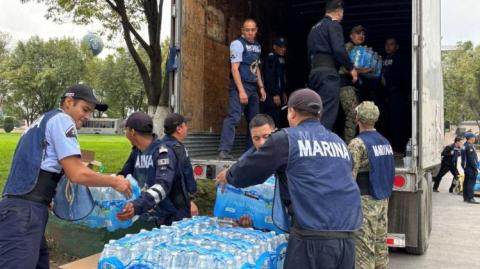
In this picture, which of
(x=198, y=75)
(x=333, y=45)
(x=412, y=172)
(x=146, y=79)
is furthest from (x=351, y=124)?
(x=146, y=79)

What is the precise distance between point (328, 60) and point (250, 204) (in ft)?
7.88

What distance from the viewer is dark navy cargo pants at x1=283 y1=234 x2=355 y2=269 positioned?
8.51 feet

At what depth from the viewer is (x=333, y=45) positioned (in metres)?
5.19

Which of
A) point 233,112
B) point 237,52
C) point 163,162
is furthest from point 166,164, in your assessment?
point 237,52

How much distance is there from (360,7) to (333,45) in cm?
377

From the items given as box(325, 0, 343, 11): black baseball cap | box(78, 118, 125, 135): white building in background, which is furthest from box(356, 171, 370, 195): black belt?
box(78, 118, 125, 135): white building in background

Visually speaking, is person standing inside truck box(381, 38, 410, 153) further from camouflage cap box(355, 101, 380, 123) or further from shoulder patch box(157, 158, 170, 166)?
shoulder patch box(157, 158, 170, 166)

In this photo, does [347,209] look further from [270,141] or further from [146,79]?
[146,79]

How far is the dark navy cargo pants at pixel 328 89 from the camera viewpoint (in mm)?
5320

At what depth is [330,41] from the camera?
5.23 metres

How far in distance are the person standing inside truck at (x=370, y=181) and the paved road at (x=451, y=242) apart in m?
1.57

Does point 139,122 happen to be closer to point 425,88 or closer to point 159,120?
point 425,88

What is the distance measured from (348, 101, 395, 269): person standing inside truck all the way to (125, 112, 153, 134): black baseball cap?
1660 mm

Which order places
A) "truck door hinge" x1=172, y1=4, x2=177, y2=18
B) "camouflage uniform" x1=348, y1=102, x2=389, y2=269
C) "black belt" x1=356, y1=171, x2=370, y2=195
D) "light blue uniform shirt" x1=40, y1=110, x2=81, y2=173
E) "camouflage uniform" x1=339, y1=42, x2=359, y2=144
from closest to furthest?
"light blue uniform shirt" x1=40, y1=110, x2=81, y2=173, "camouflage uniform" x1=348, y1=102, x2=389, y2=269, "black belt" x1=356, y1=171, x2=370, y2=195, "truck door hinge" x1=172, y1=4, x2=177, y2=18, "camouflage uniform" x1=339, y1=42, x2=359, y2=144
